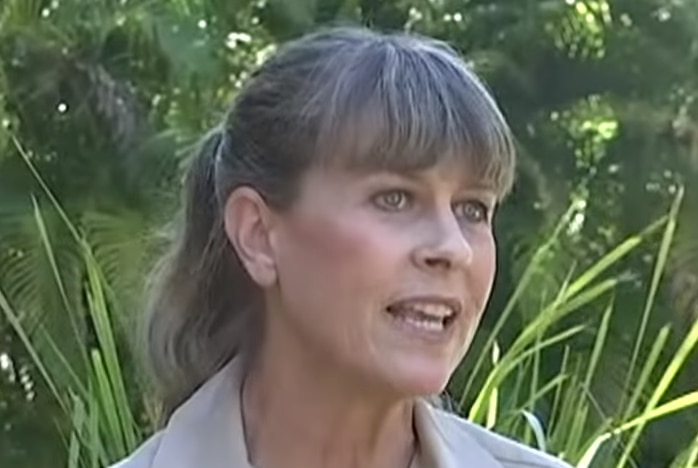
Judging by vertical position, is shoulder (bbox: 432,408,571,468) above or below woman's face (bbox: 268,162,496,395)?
below

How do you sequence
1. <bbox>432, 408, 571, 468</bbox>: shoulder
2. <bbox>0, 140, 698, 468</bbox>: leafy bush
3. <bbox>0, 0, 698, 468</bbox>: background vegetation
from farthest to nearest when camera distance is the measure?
1. <bbox>0, 0, 698, 468</bbox>: background vegetation
2. <bbox>0, 140, 698, 468</bbox>: leafy bush
3. <bbox>432, 408, 571, 468</bbox>: shoulder

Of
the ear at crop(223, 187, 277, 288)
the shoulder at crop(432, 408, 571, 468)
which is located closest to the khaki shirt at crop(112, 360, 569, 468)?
the shoulder at crop(432, 408, 571, 468)

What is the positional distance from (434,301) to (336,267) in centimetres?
11

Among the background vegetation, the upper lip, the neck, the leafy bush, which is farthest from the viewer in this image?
the background vegetation

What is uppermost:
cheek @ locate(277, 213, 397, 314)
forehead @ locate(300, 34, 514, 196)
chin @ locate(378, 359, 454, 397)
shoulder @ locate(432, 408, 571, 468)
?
forehead @ locate(300, 34, 514, 196)

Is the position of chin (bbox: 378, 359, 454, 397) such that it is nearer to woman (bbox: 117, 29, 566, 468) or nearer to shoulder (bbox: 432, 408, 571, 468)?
woman (bbox: 117, 29, 566, 468)

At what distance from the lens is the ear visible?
2.05 m

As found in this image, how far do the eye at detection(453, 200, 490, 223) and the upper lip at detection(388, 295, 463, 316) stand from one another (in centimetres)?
9

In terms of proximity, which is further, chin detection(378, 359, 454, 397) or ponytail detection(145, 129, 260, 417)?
ponytail detection(145, 129, 260, 417)

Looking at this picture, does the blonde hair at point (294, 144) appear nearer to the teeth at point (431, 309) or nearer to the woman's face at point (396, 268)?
the woman's face at point (396, 268)

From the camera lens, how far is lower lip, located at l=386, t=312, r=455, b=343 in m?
1.88

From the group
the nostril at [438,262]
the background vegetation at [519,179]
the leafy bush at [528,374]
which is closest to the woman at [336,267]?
the nostril at [438,262]

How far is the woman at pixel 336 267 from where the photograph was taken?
1905mm

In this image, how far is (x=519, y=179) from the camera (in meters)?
3.41
